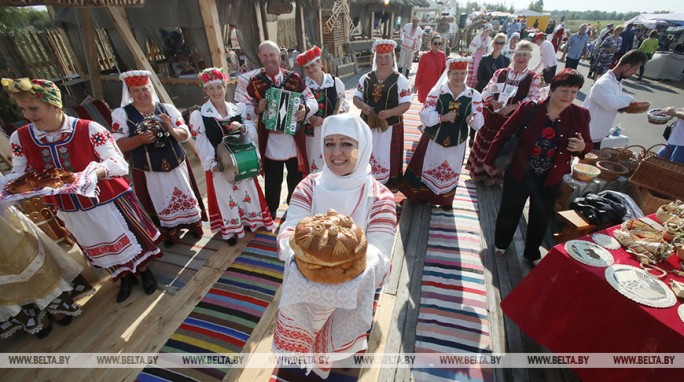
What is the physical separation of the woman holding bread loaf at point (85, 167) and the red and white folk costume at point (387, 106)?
2.72 meters

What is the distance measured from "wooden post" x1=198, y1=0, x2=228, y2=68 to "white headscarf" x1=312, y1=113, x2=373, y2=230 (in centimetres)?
480

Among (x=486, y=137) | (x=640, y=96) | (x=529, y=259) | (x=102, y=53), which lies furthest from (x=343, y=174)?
(x=640, y=96)

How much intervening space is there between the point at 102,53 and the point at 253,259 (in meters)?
8.69

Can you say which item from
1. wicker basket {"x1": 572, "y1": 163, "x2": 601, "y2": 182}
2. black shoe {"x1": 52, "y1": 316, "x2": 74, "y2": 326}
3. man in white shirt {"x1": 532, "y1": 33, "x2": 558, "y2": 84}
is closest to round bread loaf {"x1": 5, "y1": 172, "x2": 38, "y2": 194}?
black shoe {"x1": 52, "y1": 316, "x2": 74, "y2": 326}

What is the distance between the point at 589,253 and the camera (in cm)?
203

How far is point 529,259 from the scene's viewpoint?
11.1 feet

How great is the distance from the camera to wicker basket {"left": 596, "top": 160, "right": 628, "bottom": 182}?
3.83 metres

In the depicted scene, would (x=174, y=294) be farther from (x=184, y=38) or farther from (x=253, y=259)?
(x=184, y=38)

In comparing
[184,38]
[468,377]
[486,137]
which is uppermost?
[184,38]

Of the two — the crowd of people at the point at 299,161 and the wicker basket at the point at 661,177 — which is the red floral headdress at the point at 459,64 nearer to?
the crowd of people at the point at 299,161

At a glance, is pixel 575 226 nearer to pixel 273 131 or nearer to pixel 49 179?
pixel 273 131

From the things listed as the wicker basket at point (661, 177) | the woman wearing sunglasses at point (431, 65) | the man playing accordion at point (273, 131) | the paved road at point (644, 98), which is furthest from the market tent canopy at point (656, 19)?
the man playing accordion at point (273, 131)

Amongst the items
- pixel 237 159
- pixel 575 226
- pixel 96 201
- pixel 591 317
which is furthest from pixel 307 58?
pixel 591 317

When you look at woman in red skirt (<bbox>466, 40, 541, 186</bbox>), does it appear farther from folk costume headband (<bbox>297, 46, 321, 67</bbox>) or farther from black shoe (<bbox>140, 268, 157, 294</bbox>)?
black shoe (<bbox>140, 268, 157, 294</bbox>)
